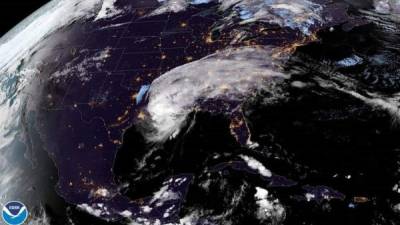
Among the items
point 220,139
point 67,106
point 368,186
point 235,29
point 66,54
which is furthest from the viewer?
point 66,54

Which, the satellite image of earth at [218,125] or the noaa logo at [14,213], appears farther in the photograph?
the noaa logo at [14,213]

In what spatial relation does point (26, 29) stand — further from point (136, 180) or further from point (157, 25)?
point (136, 180)

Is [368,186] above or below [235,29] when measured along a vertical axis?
below

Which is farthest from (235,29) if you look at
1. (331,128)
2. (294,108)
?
(331,128)

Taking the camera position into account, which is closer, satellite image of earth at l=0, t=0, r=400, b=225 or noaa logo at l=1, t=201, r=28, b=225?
satellite image of earth at l=0, t=0, r=400, b=225
